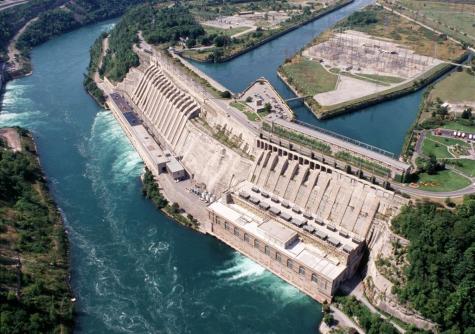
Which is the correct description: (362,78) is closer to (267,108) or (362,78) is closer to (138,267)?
(267,108)

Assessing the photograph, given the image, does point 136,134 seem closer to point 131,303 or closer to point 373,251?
point 131,303

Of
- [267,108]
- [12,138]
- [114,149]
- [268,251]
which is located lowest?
[114,149]

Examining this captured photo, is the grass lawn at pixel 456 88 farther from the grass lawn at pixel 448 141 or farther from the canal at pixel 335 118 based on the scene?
the grass lawn at pixel 448 141

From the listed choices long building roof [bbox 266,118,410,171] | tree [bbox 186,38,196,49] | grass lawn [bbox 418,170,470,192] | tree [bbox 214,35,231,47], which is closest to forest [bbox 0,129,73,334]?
long building roof [bbox 266,118,410,171]

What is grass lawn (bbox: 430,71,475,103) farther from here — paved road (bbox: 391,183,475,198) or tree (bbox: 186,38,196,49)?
tree (bbox: 186,38,196,49)

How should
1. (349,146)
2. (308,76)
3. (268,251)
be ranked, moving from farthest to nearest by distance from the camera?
(308,76) → (349,146) → (268,251)

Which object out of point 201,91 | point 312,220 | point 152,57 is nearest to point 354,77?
point 201,91

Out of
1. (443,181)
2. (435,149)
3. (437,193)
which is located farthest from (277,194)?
(435,149)
